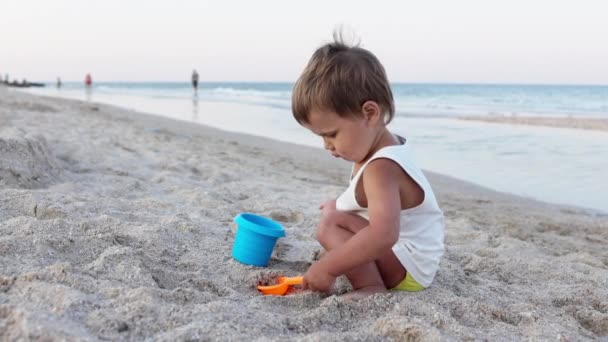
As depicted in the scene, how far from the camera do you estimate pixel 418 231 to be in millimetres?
2406

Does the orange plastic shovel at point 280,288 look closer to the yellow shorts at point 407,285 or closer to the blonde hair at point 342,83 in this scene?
the yellow shorts at point 407,285

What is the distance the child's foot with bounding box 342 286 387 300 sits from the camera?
2.28 metres

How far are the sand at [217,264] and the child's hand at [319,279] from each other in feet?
0.14

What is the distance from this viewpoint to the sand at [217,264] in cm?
183

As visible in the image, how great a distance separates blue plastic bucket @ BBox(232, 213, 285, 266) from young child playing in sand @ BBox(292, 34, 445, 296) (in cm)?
25

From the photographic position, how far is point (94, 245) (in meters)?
2.50

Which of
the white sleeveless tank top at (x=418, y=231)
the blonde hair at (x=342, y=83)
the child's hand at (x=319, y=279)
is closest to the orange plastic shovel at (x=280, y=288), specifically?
the child's hand at (x=319, y=279)

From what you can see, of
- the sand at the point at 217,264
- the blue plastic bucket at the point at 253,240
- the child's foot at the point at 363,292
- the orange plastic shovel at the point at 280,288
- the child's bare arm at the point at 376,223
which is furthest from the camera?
the blue plastic bucket at the point at 253,240

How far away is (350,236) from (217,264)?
63 centimetres

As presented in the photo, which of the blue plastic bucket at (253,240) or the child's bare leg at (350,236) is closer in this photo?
the child's bare leg at (350,236)

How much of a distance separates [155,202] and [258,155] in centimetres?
390

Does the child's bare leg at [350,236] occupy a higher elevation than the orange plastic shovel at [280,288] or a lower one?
higher

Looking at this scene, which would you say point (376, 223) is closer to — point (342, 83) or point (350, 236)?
point (350, 236)

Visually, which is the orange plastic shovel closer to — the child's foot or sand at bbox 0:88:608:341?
sand at bbox 0:88:608:341
